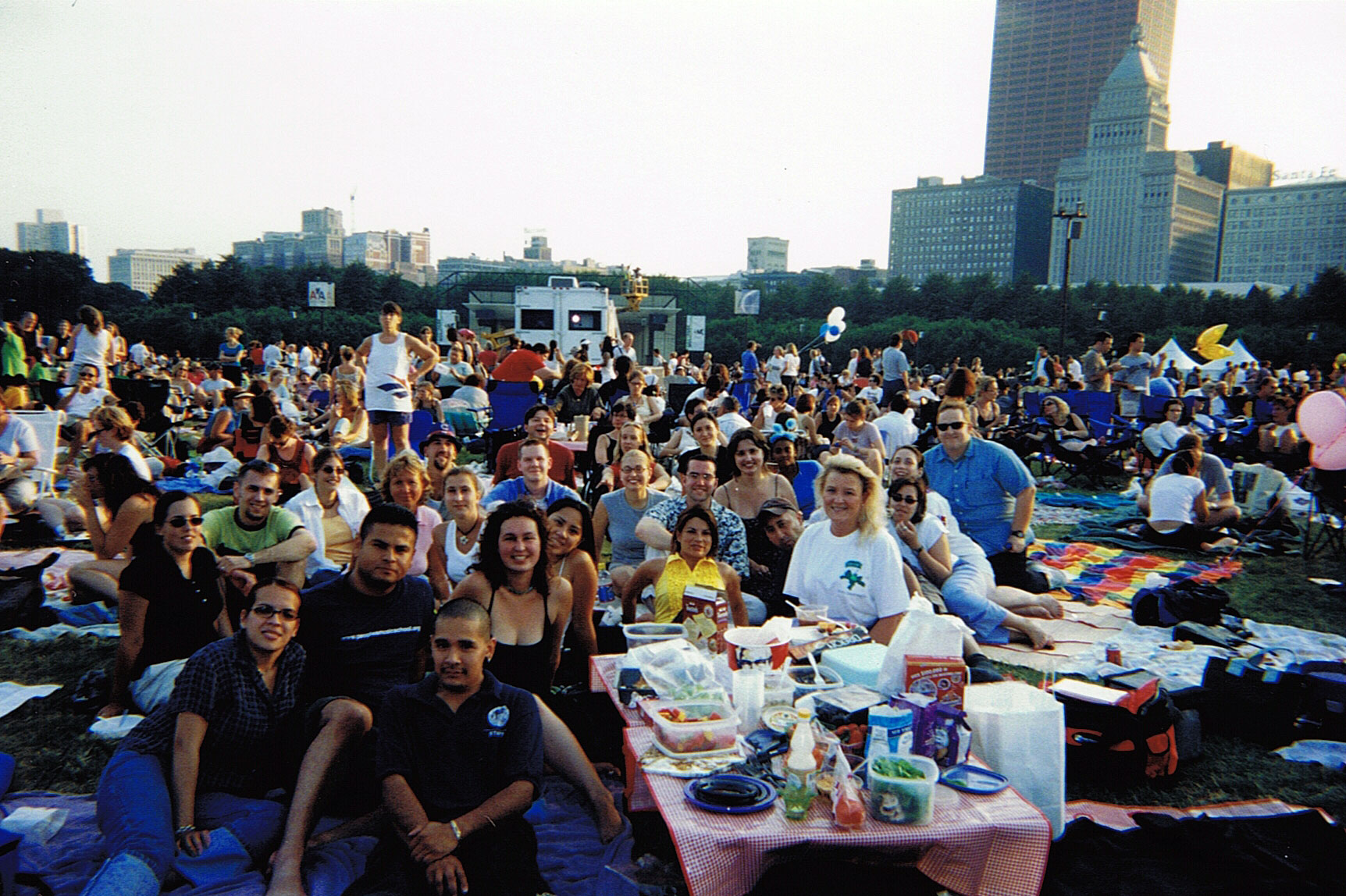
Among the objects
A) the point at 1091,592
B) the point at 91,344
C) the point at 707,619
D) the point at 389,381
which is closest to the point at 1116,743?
the point at 707,619

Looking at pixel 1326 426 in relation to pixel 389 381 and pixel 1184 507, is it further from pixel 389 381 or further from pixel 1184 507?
pixel 389 381

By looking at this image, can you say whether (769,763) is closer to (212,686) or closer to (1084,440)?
(212,686)

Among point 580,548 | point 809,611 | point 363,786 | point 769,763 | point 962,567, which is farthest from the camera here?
point 962,567

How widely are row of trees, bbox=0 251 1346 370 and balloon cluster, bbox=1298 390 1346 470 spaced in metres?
33.5

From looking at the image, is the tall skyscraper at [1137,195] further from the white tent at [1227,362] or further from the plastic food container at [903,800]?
the plastic food container at [903,800]

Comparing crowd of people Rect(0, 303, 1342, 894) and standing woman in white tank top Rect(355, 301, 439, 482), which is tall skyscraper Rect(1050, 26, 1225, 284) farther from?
standing woman in white tank top Rect(355, 301, 439, 482)

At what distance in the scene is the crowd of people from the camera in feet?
9.40

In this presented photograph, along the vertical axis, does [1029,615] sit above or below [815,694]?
below

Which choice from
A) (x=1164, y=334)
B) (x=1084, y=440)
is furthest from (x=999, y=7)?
(x=1084, y=440)

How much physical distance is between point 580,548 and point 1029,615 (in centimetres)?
312

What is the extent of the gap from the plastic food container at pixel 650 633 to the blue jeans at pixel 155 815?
4.30 ft

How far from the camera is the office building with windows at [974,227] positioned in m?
140

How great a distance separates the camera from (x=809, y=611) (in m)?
3.65

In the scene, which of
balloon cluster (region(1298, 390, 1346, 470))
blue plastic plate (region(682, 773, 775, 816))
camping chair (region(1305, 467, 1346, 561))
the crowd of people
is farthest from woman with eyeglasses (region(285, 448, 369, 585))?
camping chair (region(1305, 467, 1346, 561))
